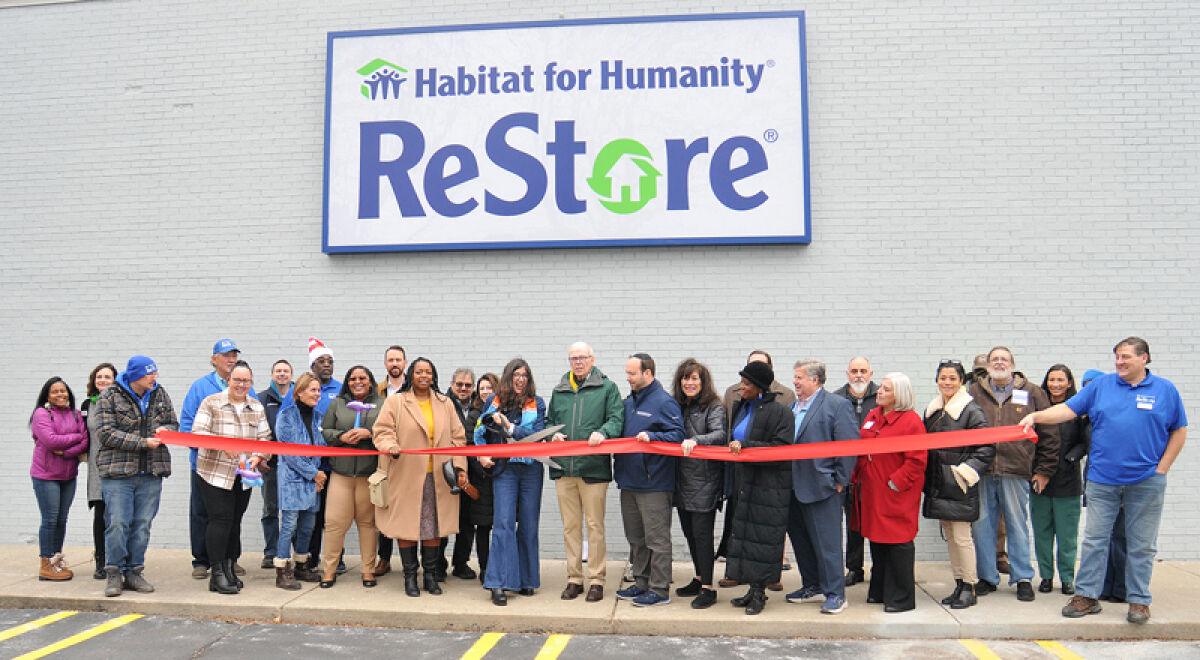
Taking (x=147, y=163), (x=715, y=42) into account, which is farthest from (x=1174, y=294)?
(x=147, y=163)

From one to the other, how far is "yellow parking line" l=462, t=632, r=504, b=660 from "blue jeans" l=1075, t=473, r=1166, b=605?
14.0ft

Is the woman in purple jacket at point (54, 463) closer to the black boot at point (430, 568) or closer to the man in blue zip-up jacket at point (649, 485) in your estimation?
the black boot at point (430, 568)

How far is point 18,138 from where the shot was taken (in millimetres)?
9484

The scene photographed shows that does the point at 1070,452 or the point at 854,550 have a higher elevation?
the point at 1070,452

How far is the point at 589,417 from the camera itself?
21.7 ft

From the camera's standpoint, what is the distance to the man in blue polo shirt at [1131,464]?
5.88m

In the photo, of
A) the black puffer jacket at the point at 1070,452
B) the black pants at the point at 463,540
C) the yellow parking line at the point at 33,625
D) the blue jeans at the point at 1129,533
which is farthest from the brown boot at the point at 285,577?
the black puffer jacket at the point at 1070,452

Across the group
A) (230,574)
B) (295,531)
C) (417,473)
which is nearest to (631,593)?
(417,473)

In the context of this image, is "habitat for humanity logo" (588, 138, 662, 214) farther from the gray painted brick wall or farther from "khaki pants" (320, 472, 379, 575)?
"khaki pants" (320, 472, 379, 575)

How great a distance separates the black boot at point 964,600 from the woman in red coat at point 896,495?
0.31 m

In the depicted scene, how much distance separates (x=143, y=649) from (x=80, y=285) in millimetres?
5238

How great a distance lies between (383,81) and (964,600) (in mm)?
7552

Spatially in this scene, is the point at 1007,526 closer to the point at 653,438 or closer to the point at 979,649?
the point at 979,649

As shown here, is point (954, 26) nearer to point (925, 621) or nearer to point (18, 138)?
point (925, 621)
